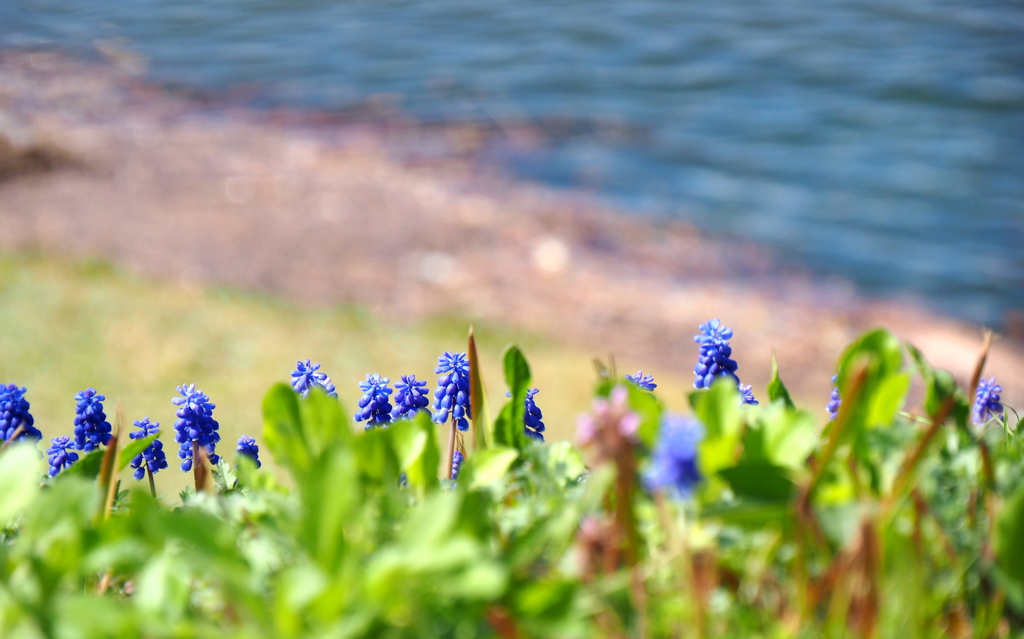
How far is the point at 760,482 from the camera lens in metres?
1.00

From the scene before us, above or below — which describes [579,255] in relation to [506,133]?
below

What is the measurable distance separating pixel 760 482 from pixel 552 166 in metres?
9.22

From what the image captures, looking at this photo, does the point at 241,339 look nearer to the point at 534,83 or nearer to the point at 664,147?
the point at 664,147

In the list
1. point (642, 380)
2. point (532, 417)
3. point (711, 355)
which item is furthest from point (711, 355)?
point (532, 417)

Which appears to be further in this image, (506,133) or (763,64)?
(763,64)

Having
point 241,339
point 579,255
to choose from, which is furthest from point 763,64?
point 241,339

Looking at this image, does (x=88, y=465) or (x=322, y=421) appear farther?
(x=88, y=465)

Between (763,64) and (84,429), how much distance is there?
458 inches

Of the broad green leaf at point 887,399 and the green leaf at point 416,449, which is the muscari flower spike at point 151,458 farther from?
the broad green leaf at point 887,399

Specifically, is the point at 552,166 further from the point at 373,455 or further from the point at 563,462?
the point at 373,455

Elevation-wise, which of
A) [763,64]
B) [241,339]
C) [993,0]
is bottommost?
[241,339]

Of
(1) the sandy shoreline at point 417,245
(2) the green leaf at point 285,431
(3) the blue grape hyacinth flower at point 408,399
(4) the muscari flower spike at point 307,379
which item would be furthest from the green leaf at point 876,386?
(1) the sandy shoreline at point 417,245

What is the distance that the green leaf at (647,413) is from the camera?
1.08 meters

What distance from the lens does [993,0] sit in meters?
13.1
